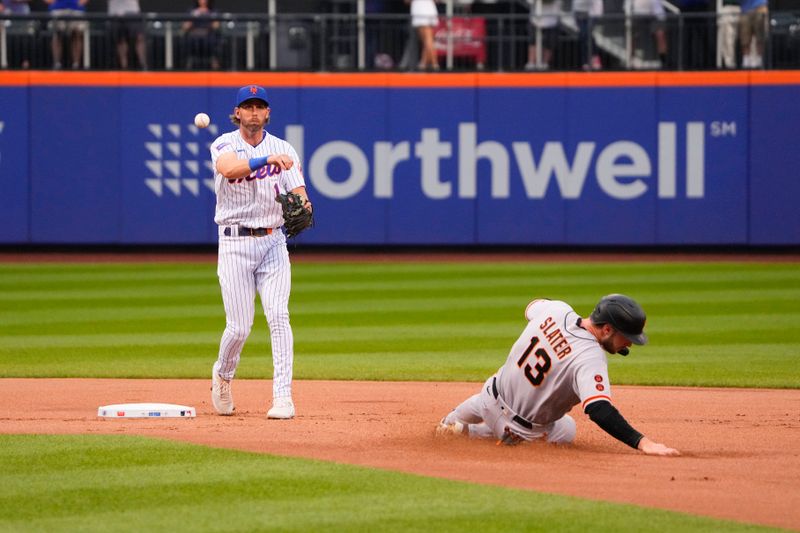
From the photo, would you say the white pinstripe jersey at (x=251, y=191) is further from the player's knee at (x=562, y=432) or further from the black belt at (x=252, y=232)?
the player's knee at (x=562, y=432)

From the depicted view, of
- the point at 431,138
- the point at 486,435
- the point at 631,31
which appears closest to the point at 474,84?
the point at 431,138

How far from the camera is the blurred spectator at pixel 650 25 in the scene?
2147cm

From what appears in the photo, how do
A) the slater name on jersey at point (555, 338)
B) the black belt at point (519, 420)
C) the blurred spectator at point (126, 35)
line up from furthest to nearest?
1. the blurred spectator at point (126, 35)
2. the black belt at point (519, 420)
3. the slater name on jersey at point (555, 338)

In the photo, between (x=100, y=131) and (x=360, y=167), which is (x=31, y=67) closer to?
(x=100, y=131)

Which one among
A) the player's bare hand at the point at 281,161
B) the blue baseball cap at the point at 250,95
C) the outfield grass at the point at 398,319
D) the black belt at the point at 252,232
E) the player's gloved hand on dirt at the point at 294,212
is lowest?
the outfield grass at the point at 398,319

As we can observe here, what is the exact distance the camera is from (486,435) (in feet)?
24.8

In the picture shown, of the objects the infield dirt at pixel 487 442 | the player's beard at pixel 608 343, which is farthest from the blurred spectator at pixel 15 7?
the player's beard at pixel 608 343

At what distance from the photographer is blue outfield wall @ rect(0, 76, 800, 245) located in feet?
71.6

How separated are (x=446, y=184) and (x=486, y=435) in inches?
579

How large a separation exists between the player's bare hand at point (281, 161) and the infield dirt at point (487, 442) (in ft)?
5.03

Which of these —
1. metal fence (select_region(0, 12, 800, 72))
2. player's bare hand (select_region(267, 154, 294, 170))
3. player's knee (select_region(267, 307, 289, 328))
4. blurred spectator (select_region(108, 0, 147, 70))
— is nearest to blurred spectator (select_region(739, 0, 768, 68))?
metal fence (select_region(0, 12, 800, 72))

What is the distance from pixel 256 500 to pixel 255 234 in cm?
249

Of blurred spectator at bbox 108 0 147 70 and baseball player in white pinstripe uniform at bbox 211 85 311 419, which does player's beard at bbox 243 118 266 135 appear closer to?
baseball player in white pinstripe uniform at bbox 211 85 311 419

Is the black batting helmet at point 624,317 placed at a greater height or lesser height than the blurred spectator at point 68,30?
lesser
